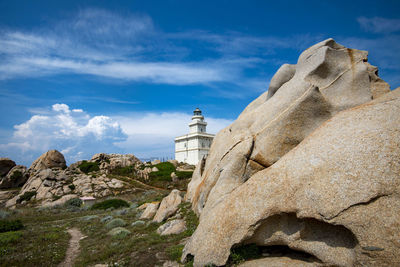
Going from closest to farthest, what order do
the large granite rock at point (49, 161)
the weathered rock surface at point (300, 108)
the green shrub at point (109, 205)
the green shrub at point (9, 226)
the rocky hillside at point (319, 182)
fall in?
the rocky hillside at point (319, 182) → the weathered rock surface at point (300, 108) → the green shrub at point (9, 226) → the green shrub at point (109, 205) → the large granite rock at point (49, 161)

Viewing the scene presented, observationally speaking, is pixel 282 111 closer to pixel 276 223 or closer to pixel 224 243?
pixel 276 223

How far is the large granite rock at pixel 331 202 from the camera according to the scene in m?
6.30

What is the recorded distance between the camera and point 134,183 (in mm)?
59156

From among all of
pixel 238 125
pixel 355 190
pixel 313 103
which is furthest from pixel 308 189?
pixel 238 125

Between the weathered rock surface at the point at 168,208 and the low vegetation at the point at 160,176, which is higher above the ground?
the low vegetation at the point at 160,176

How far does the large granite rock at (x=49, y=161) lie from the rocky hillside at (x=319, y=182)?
7207 cm

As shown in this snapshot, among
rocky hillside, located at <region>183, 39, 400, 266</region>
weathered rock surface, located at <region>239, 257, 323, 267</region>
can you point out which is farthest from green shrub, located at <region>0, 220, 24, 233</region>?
weathered rock surface, located at <region>239, 257, 323, 267</region>

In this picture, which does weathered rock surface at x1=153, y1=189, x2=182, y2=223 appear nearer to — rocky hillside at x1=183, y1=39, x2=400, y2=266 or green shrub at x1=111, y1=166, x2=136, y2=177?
rocky hillside at x1=183, y1=39, x2=400, y2=266

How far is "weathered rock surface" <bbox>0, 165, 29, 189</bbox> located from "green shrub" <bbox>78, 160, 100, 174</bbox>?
13715 mm

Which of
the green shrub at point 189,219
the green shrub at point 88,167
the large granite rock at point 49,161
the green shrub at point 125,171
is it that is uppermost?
the large granite rock at point 49,161

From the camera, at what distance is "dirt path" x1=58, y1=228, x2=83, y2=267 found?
504 inches

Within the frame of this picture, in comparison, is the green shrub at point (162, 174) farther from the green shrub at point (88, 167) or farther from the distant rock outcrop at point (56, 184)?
the green shrub at point (88, 167)

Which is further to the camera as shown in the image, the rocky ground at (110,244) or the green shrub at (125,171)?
the green shrub at (125,171)

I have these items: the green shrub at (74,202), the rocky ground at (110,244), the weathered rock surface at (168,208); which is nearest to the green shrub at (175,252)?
the rocky ground at (110,244)
